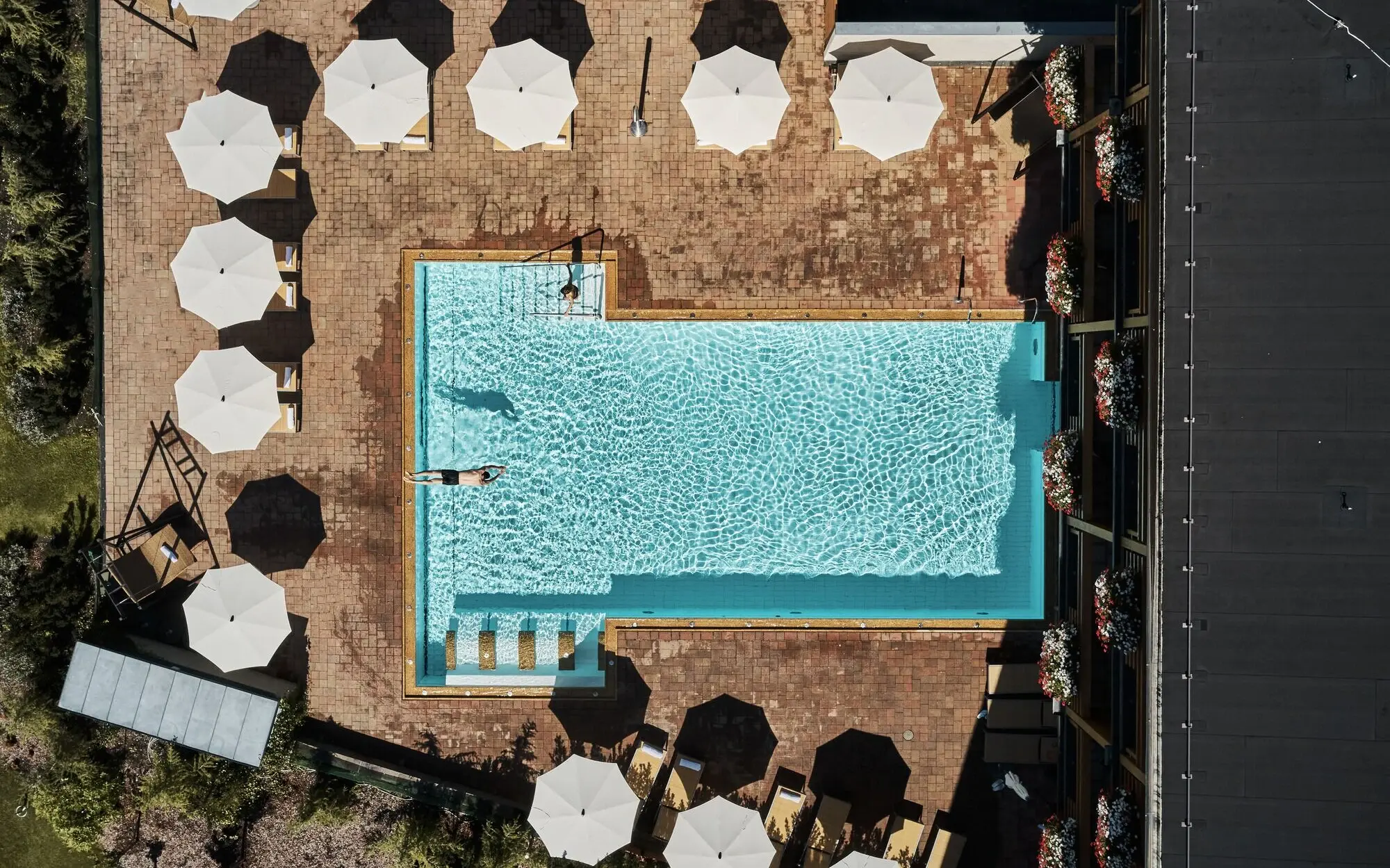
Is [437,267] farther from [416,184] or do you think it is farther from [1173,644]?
[1173,644]

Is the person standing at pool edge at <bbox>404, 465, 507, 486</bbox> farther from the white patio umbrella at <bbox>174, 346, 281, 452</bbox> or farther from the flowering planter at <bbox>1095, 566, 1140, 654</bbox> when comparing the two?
the flowering planter at <bbox>1095, 566, 1140, 654</bbox>

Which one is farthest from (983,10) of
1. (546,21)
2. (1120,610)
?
(1120,610)

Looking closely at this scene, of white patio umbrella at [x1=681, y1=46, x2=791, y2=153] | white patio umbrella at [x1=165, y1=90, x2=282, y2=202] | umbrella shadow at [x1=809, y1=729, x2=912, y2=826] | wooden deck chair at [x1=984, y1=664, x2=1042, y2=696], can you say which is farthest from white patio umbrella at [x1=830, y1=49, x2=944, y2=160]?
umbrella shadow at [x1=809, y1=729, x2=912, y2=826]

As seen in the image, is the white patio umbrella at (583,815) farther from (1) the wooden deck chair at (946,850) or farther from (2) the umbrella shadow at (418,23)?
(2) the umbrella shadow at (418,23)

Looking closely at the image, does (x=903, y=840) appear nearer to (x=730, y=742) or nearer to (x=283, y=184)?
(x=730, y=742)

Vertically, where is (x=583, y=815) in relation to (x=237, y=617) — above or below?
below

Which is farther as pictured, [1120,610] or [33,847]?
[33,847]
